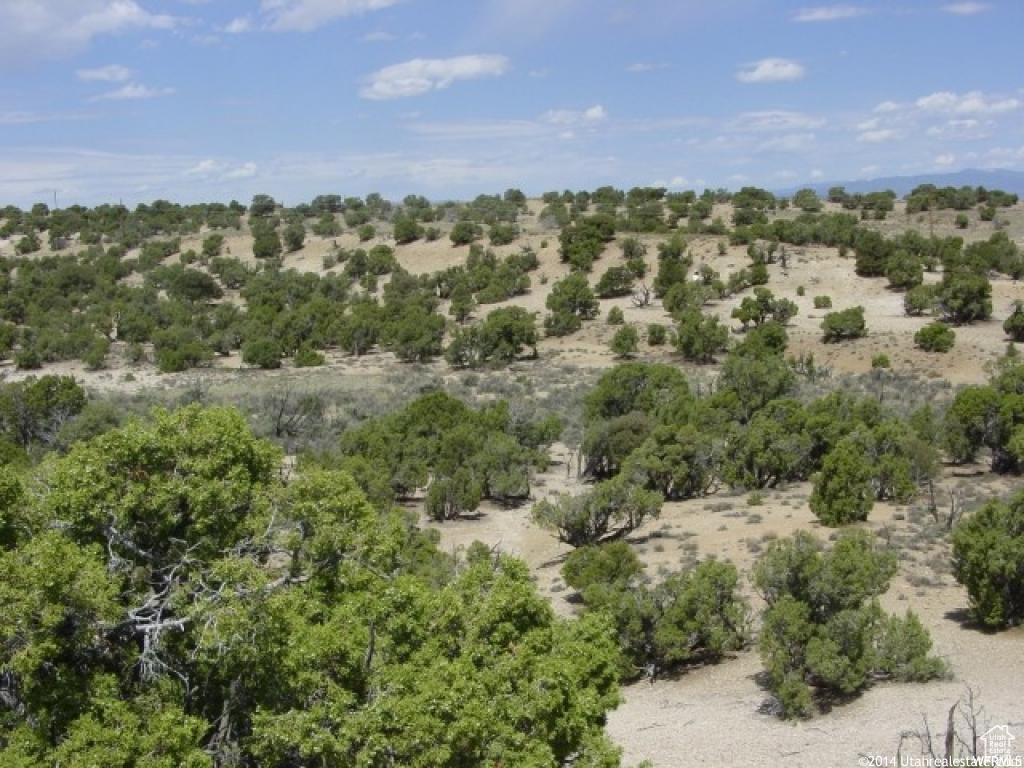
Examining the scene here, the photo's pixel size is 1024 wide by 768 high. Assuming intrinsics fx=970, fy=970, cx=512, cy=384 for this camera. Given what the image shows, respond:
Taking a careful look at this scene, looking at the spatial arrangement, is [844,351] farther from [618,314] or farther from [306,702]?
[306,702]

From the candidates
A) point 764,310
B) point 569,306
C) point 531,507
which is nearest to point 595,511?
point 531,507

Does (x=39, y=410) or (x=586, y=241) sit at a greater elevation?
(x=586, y=241)

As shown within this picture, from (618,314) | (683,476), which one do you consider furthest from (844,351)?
(683,476)

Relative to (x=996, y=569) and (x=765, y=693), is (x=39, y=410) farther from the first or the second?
(x=996, y=569)

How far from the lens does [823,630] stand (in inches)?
556

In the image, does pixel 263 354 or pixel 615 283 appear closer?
pixel 263 354

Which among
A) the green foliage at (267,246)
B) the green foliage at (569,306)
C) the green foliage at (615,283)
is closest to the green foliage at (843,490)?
the green foliage at (569,306)

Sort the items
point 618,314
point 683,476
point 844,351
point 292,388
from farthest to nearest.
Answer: point 618,314, point 844,351, point 292,388, point 683,476

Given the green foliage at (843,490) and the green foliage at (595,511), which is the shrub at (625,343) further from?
the green foliage at (843,490)

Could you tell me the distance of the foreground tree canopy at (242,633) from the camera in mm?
7855

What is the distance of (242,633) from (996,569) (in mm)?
12673

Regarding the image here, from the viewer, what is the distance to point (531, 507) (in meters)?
27.4

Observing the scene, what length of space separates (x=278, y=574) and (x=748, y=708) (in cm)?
757

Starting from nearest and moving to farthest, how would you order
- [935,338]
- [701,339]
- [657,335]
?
1. [935,338]
2. [701,339]
3. [657,335]
